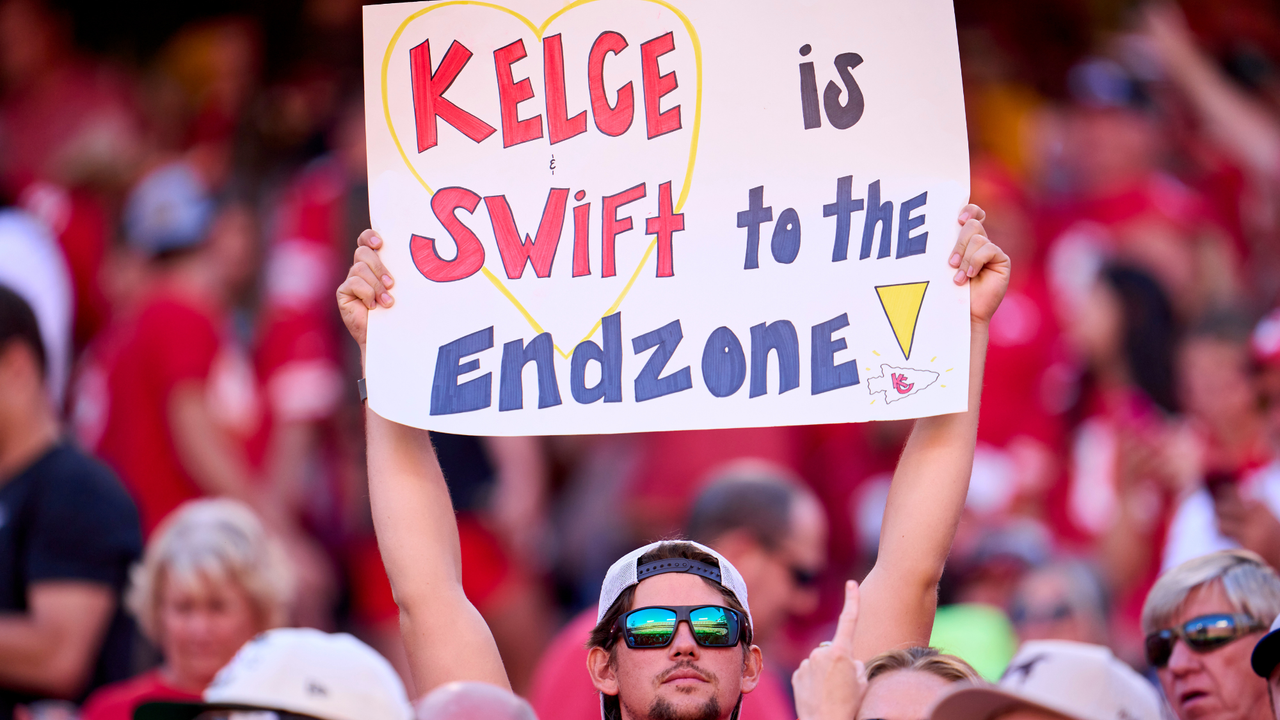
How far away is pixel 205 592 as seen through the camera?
12.7ft

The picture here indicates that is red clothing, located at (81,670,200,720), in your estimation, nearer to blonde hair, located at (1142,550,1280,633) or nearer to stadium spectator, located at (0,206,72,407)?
stadium spectator, located at (0,206,72,407)

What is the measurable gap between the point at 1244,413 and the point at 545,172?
9.44ft

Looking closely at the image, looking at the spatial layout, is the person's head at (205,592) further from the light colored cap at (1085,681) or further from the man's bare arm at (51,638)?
the light colored cap at (1085,681)

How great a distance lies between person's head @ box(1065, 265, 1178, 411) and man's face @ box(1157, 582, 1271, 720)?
302cm

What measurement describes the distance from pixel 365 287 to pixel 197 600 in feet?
4.37

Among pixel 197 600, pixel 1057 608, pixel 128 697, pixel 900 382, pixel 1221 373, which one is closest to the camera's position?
pixel 900 382

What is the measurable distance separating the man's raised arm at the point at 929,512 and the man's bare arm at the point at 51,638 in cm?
205

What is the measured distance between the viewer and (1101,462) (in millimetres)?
5918

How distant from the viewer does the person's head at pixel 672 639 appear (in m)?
2.64

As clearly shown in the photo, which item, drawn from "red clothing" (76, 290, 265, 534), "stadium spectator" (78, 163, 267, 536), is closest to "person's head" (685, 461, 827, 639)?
"stadium spectator" (78, 163, 267, 536)

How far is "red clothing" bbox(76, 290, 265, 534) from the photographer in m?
5.32

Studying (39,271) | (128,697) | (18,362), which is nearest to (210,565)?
(128,697)

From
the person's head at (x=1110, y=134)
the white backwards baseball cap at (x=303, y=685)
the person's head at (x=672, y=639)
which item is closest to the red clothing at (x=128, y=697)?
the white backwards baseball cap at (x=303, y=685)

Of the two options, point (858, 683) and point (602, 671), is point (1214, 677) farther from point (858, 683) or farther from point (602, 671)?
point (602, 671)
